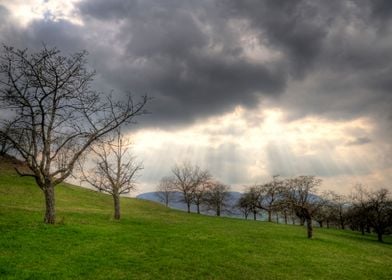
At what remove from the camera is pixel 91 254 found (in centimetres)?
2080

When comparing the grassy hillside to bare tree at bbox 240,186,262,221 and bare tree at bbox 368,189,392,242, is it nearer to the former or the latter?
bare tree at bbox 368,189,392,242

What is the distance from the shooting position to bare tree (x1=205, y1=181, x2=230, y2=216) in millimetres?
108312

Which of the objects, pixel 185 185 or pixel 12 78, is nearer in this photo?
pixel 12 78

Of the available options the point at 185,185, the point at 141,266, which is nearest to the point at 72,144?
the point at 141,266

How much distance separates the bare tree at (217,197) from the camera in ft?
355

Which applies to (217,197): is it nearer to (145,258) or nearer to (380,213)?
(380,213)

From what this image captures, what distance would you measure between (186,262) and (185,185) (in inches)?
3164

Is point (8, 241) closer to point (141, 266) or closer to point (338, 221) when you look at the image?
point (141, 266)

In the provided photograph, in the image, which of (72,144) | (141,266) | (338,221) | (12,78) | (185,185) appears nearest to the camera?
(141,266)

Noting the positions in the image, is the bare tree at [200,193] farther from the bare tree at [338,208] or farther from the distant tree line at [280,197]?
the bare tree at [338,208]

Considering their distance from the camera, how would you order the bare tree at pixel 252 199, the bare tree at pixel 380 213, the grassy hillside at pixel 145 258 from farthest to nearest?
the bare tree at pixel 252 199 < the bare tree at pixel 380 213 < the grassy hillside at pixel 145 258

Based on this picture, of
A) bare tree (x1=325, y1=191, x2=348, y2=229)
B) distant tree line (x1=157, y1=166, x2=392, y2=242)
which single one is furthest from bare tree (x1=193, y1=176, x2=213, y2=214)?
bare tree (x1=325, y1=191, x2=348, y2=229)

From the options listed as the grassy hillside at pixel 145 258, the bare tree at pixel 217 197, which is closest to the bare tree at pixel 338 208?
the bare tree at pixel 217 197

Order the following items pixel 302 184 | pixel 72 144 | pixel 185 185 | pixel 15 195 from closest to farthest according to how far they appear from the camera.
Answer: pixel 72 144
pixel 15 195
pixel 302 184
pixel 185 185
